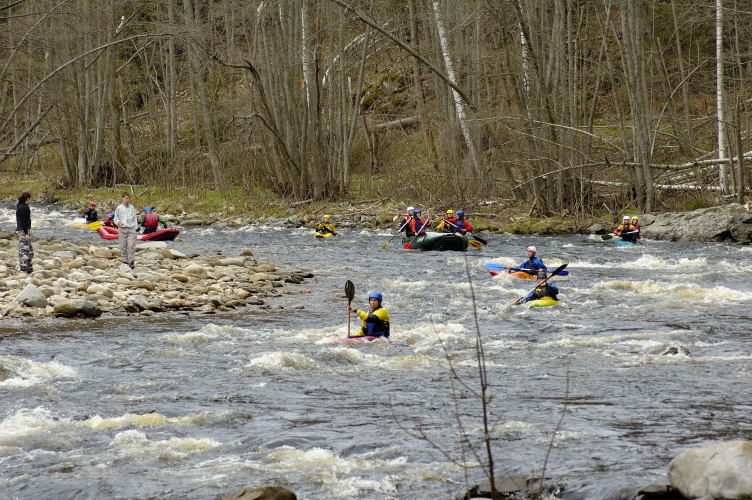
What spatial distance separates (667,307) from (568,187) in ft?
42.2

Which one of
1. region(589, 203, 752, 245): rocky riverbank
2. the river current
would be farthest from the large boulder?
the river current

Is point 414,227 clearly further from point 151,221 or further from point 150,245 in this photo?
point 151,221

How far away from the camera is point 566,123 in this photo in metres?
25.9

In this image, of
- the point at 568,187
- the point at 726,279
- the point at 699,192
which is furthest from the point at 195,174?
the point at 726,279

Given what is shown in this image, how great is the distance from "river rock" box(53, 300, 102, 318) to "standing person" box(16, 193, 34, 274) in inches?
83.2

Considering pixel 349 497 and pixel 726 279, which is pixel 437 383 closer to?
pixel 349 497

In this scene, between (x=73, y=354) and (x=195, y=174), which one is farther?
(x=195, y=174)

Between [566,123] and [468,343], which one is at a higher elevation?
[566,123]

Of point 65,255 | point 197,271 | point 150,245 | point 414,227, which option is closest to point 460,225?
point 414,227

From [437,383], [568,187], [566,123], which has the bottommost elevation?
[437,383]

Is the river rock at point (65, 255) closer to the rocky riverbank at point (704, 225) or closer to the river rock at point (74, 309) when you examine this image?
the river rock at point (74, 309)

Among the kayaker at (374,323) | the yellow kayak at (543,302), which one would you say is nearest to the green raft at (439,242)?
the yellow kayak at (543,302)

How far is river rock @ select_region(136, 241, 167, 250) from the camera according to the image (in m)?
19.8

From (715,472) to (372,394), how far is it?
4.20 m
